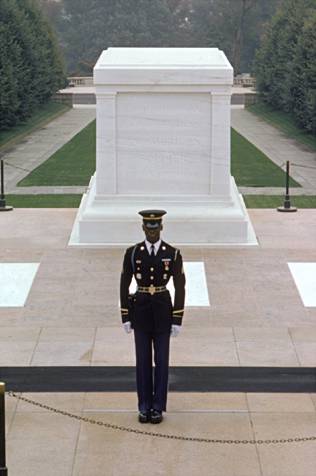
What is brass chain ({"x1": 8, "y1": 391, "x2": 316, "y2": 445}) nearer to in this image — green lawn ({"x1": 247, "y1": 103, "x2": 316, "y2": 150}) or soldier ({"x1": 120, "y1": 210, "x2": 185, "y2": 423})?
soldier ({"x1": 120, "y1": 210, "x2": 185, "y2": 423})

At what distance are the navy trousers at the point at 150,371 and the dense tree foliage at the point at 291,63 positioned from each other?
22809mm

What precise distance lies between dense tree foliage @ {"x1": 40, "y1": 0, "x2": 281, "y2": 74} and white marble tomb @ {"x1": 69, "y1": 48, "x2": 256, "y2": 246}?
5800cm

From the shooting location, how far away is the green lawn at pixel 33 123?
3219cm

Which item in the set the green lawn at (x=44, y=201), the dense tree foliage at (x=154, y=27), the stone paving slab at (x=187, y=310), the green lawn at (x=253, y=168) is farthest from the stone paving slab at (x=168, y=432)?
the dense tree foliage at (x=154, y=27)

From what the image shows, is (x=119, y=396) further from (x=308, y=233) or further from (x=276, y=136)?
(x=276, y=136)

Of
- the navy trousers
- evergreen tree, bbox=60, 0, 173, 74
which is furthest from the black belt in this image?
evergreen tree, bbox=60, 0, 173, 74

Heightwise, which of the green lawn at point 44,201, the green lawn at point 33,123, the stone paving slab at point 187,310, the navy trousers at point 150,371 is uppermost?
the navy trousers at point 150,371

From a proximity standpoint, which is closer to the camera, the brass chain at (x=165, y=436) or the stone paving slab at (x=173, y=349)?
the stone paving slab at (x=173, y=349)

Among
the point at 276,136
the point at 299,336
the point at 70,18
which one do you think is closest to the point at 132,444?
the point at 299,336

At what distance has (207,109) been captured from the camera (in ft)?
41.3

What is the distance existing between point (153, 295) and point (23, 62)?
29.1 meters

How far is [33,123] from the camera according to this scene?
37.8 meters

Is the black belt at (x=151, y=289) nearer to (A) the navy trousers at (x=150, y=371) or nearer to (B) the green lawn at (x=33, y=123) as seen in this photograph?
(A) the navy trousers at (x=150, y=371)

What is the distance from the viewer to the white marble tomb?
1245cm
